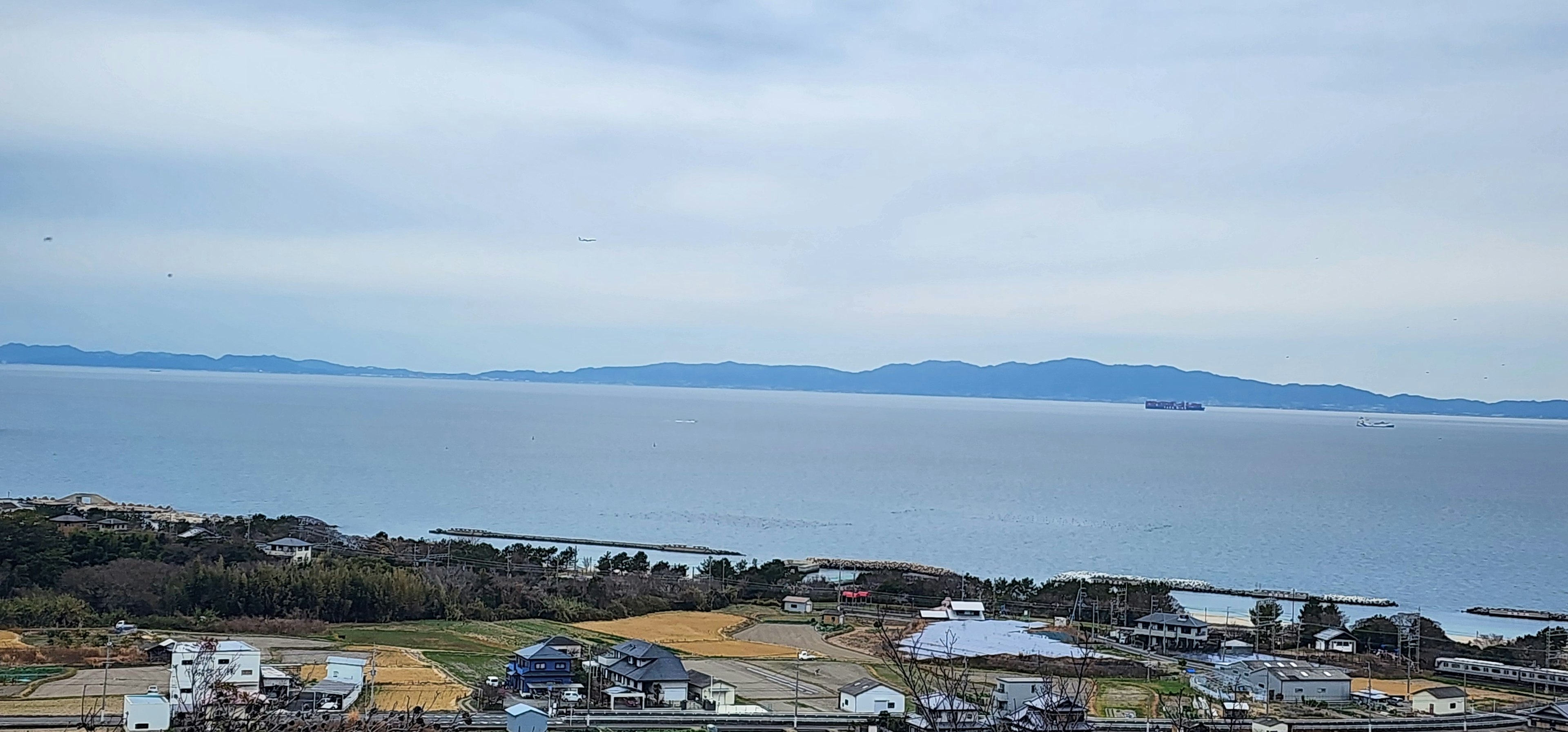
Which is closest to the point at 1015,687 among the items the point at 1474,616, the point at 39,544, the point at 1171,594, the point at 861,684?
the point at 861,684

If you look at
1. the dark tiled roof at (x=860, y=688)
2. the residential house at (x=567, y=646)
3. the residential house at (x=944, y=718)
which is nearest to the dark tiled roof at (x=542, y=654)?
the residential house at (x=567, y=646)

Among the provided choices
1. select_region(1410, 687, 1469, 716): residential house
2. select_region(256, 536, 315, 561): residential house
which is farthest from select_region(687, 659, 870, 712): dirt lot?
select_region(256, 536, 315, 561): residential house

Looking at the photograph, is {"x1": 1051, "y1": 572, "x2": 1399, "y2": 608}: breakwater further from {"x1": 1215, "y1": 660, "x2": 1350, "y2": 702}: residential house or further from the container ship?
the container ship

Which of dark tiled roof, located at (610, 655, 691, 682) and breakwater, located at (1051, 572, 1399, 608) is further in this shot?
breakwater, located at (1051, 572, 1399, 608)

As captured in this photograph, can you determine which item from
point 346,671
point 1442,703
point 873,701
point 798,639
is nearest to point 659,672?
point 873,701

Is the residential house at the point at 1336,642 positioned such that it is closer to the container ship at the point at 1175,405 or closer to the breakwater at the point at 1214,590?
the breakwater at the point at 1214,590

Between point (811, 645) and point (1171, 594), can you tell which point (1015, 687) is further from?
A: point (1171, 594)

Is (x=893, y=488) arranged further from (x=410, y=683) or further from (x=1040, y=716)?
(x=1040, y=716)
